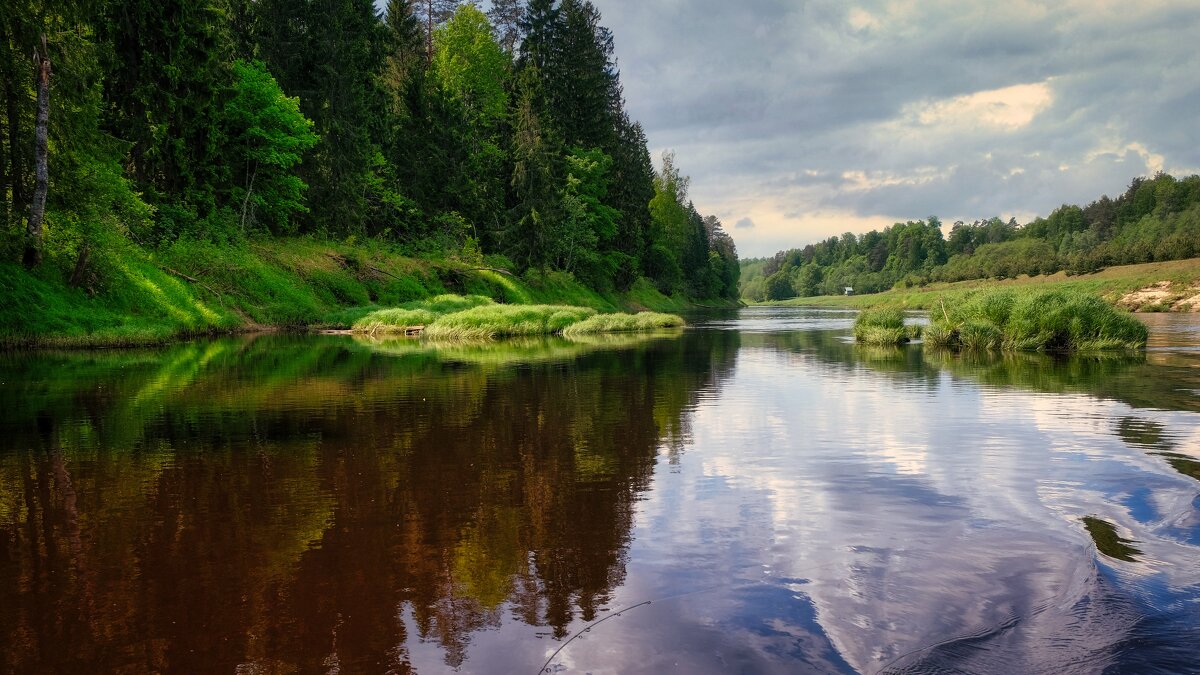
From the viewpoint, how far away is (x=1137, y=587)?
4637mm

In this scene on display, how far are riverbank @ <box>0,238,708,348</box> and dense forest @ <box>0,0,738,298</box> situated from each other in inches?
34.9

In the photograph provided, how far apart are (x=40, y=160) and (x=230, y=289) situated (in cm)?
1169

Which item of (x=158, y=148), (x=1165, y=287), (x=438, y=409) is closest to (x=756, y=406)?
(x=438, y=409)

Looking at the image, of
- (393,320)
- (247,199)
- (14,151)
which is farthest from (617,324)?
(14,151)

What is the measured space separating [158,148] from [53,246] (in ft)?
34.2

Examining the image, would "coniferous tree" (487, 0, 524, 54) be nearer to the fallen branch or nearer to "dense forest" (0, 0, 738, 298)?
"dense forest" (0, 0, 738, 298)

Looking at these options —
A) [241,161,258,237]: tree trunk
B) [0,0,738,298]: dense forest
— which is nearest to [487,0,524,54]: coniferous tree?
[0,0,738,298]: dense forest

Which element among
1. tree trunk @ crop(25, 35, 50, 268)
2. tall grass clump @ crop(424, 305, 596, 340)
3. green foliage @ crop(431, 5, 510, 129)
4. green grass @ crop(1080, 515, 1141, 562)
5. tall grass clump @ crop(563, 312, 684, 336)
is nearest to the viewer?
green grass @ crop(1080, 515, 1141, 562)

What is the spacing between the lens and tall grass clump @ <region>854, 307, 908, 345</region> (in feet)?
91.8

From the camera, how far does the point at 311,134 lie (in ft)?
135

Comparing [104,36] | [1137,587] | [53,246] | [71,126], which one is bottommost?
[1137,587]

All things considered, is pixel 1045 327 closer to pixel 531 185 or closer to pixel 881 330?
pixel 881 330

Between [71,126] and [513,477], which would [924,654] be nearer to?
[513,477]

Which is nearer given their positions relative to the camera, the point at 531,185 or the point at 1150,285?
the point at 531,185
